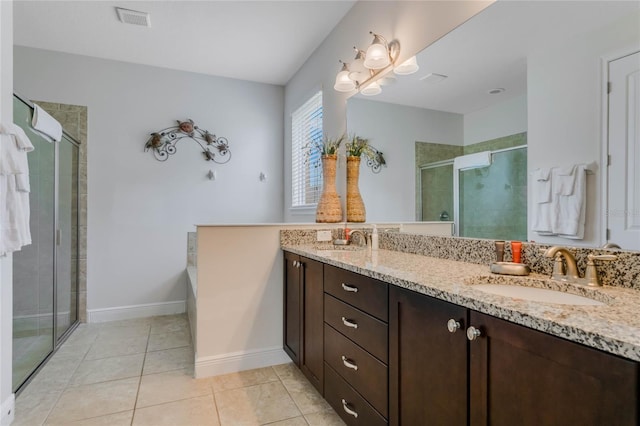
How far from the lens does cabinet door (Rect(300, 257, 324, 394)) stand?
1.84 m

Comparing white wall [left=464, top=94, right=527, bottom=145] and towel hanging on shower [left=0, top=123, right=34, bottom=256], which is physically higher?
white wall [left=464, top=94, right=527, bottom=145]

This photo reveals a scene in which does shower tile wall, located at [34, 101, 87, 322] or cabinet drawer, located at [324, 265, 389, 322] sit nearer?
cabinet drawer, located at [324, 265, 389, 322]

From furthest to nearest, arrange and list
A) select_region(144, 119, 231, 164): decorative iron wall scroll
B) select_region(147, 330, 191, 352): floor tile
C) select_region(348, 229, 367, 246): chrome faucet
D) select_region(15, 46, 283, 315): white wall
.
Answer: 1. select_region(144, 119, 231, 164): decorative iron wall scroll
2. select_region(15, 46, 283, 315): white wall
3. select_region(147, 330, 191, 352): floor tile
4. select_region(348, 229, 367, 246): chrome faucet

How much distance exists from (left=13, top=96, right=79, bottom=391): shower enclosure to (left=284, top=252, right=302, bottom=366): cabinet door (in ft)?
5.51

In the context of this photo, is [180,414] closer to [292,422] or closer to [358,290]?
[292,422]

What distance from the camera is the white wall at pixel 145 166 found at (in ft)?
11.0

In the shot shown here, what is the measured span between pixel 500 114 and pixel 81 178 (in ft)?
12.3

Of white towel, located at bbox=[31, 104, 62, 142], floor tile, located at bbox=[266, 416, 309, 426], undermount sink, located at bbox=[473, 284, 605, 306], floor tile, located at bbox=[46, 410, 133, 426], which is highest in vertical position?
white towel, located at bbox=[31, 104, 62, 142]

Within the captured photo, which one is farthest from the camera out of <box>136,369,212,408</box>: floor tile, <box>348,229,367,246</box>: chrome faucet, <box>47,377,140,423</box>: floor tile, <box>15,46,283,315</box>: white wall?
<box>15,46,283,315</box>: white wall

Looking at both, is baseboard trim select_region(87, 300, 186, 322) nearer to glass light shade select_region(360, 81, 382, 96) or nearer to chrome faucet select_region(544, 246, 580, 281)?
glass light shade select_region(360, 81, 382, 96)

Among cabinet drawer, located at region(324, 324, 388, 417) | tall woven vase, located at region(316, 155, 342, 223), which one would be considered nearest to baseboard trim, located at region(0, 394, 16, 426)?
cabinet drawer, located at region(324, 324, 388, 417)

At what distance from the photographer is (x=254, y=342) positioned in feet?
7.79

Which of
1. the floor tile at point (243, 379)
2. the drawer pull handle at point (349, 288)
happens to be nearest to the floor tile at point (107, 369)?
the floor tile at point (243, 379)

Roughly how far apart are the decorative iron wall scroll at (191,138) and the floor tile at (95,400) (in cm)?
231
